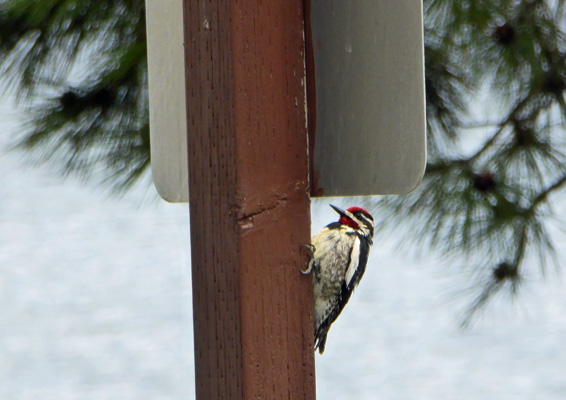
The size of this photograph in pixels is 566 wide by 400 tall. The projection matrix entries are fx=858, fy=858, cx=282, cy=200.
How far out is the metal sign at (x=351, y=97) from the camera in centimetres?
83

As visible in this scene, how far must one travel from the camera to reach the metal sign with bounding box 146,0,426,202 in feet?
2.72

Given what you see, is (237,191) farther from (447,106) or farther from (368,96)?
(447,106)

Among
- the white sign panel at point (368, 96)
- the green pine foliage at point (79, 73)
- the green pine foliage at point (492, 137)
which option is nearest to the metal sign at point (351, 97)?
the white sign panel at point (368, 96)

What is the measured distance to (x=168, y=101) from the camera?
88cm

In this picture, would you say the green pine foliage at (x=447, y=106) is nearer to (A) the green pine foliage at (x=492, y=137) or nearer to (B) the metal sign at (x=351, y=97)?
(A) the green pine foliage at (x=492, y=137)

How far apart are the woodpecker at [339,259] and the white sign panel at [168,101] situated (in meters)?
0.55

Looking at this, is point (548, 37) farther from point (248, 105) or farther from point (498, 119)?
point (248, 105)

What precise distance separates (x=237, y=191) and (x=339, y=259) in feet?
2.70

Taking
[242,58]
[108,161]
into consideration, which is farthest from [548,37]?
[242,58]

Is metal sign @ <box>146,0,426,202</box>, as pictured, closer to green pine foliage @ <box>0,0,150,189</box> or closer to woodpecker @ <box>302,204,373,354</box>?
woodpecker @ <box>302,204,373,354</box>

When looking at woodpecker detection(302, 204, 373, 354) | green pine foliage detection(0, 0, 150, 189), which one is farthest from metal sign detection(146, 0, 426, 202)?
green pine foliage detection(0, 0, 150, 189)

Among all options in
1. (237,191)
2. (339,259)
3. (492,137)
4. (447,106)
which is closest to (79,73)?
(339,259)

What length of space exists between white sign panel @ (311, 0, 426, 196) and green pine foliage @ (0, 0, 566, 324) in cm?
79

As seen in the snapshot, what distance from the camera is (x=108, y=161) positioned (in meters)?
1.75
